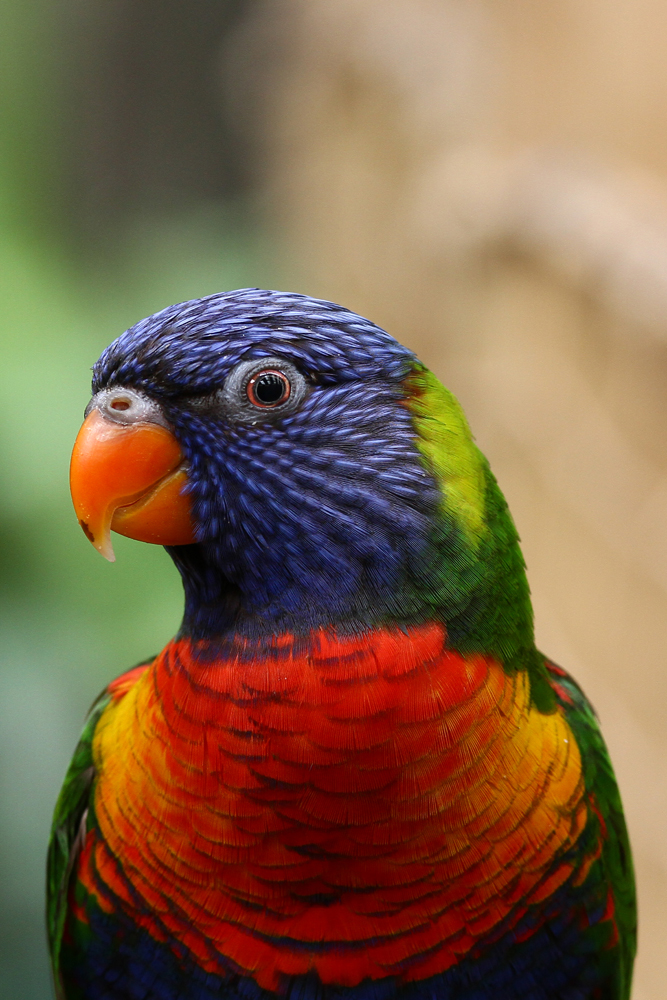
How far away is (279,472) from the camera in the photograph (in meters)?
1.03

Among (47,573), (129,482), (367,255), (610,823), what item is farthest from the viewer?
(367,255)

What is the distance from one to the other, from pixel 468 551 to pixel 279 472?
0.83 feet

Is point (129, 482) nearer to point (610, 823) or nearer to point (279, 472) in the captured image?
point (279, 472)

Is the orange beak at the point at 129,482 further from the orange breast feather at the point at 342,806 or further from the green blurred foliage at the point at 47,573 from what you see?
the green blurred foliage at the point at 47,573

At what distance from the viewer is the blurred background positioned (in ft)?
7.87

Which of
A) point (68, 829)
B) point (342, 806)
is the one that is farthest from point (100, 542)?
point (68, 829)

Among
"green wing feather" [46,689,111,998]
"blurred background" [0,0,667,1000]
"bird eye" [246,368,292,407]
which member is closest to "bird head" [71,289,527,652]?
"bird eye" [246,368,292,407]

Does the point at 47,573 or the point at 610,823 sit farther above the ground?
the point at 610,823

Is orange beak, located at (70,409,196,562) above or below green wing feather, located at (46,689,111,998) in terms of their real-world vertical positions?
above

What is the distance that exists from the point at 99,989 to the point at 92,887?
19 centimetres

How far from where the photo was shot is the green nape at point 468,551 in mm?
1040

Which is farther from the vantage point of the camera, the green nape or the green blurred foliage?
the green blurred foliage

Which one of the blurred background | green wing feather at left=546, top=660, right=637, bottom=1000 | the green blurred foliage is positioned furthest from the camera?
the blurred background

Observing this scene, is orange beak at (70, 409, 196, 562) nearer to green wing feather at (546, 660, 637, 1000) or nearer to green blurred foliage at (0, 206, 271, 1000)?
green wing feather at (546, 660, 637, 1000)
